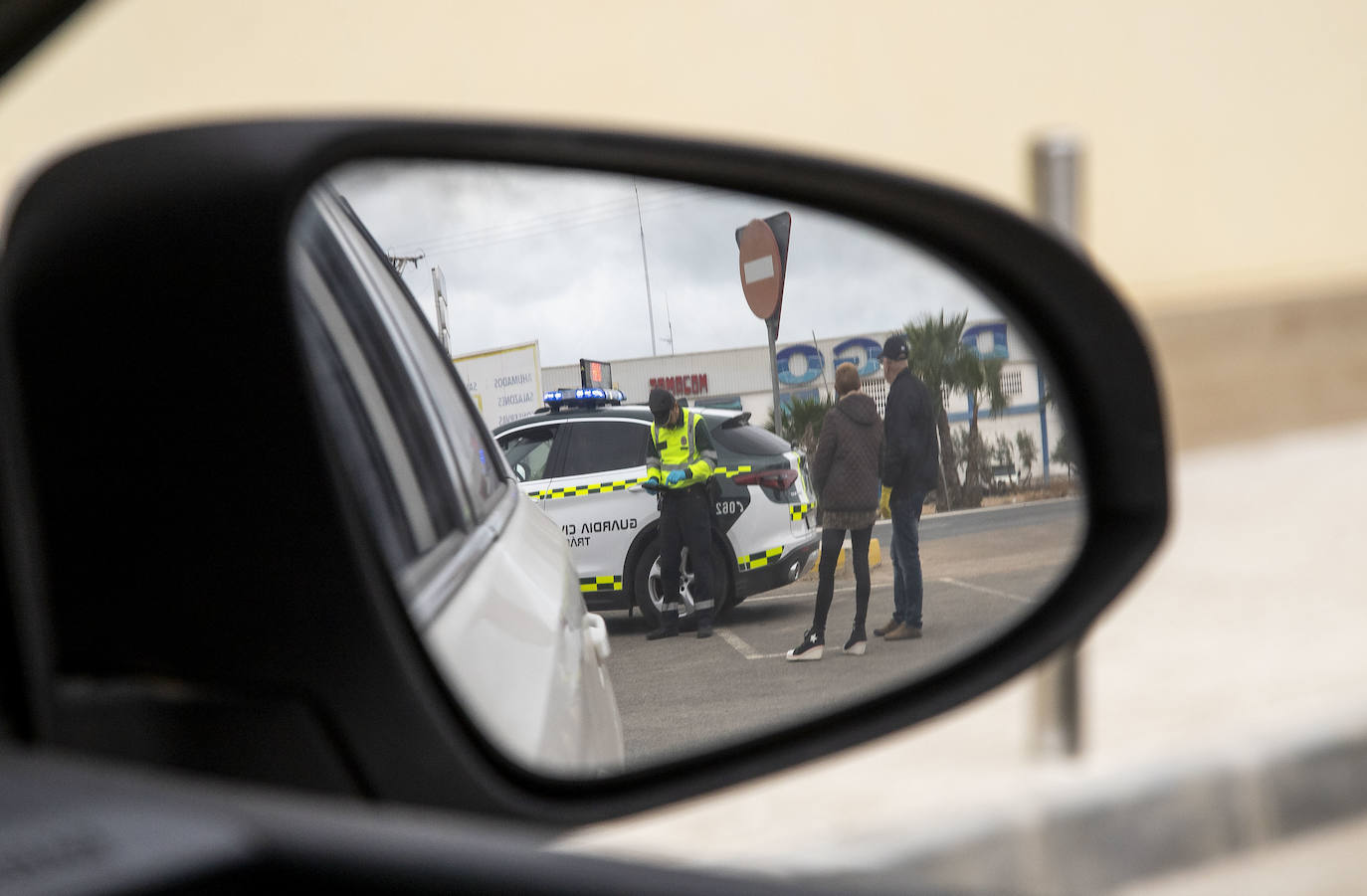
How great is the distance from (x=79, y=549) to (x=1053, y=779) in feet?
11.6

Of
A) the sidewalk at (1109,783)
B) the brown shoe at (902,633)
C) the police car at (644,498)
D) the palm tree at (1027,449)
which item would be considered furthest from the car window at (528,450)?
the sidewalk at (1109,783)

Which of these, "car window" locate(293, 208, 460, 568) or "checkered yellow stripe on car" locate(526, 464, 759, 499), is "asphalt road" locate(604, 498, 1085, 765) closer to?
"checkered yellow stripe on car" locate(526, 464, 759, 499)

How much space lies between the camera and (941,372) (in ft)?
3.35

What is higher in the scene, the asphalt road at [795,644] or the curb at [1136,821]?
the asphalt road at [795,644]

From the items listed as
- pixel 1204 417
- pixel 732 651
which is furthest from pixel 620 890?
pixel 1204 417

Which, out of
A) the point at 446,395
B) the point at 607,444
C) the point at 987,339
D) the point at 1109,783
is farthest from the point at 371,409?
the point at 1109,783

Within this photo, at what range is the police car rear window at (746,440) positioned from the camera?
35.0 inches

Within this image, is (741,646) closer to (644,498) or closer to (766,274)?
(644,498)

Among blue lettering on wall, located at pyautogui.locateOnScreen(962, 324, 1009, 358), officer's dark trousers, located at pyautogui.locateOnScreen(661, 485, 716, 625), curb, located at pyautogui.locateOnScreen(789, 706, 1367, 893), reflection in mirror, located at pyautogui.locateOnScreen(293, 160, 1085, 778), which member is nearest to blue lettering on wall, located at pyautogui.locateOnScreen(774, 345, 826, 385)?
reflection in mirror, located at pyautogui.locateOnScreen(293, 160, 1085, 778)

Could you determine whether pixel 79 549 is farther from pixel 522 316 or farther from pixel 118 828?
pixel 522 316

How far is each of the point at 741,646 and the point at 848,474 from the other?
156 millimetres

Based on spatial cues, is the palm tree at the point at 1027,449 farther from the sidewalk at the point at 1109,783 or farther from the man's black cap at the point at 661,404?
the sidewalk at the point at 1109,783

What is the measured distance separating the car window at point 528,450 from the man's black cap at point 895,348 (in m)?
0.27

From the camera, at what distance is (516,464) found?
3.28ft
